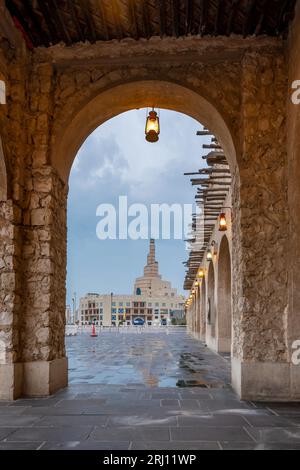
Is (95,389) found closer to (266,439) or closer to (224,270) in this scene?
(266,439)

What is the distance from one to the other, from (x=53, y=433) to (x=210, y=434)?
167cm

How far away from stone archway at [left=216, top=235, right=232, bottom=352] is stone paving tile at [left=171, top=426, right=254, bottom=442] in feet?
36.5

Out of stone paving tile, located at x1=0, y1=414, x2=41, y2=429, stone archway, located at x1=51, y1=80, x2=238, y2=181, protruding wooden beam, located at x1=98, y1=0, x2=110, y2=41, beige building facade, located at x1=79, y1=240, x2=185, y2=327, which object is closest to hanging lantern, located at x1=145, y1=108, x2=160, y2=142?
stone archway, located at x1=51, y1=80, x2=238, y2=181

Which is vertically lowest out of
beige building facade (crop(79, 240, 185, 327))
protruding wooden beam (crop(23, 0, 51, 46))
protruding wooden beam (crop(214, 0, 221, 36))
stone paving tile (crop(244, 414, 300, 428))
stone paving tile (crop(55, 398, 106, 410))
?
beige building facade (crop(79, 240, 185, 327))

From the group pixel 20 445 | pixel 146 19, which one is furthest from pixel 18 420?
pixel 146 19

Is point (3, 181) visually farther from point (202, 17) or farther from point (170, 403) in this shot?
point (170, 403)

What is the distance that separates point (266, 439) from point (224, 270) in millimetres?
12192

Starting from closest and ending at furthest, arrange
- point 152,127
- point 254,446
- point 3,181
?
point 254,446 → point 3,181 → point 152,127

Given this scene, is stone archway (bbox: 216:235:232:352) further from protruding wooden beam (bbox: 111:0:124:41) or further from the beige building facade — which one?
the beige building facade

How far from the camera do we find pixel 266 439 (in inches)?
187

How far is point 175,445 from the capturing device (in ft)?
14.8

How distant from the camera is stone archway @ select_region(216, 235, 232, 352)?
640 inches

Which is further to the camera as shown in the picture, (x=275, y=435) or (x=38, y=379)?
(x=38, y=379)

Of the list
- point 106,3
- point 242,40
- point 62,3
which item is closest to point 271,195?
point 242,40
